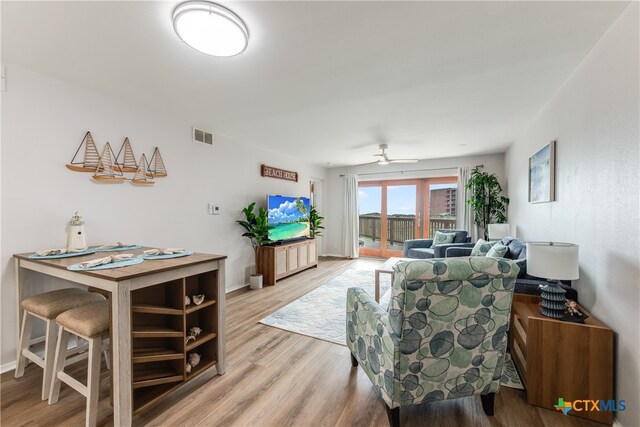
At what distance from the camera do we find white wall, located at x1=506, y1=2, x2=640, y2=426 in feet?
4.58

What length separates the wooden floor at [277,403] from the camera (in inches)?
61.3

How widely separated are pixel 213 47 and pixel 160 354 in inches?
77.1

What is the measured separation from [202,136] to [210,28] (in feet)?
7.46

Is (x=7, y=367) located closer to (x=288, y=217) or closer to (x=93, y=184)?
(x=93, y=184)

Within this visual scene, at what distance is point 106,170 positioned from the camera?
2555mm

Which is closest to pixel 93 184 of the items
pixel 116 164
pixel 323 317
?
pixel 116 164

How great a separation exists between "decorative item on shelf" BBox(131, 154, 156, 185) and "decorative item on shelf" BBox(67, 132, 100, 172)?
36cm

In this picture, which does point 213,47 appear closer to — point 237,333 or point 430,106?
point 430,106

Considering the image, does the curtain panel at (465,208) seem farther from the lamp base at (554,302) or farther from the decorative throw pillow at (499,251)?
the lamp base at (554,302)

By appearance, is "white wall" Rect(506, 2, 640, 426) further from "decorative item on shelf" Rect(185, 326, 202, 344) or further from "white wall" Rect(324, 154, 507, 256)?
"white wall" Rect(324, 154, 507, 256)

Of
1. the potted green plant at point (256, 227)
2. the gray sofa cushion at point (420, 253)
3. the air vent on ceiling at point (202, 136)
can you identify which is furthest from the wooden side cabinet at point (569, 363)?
the air vent on ceiling at point (202, 136)

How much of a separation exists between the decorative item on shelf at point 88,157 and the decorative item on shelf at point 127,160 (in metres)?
0.20

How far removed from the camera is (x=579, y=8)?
1.45 m

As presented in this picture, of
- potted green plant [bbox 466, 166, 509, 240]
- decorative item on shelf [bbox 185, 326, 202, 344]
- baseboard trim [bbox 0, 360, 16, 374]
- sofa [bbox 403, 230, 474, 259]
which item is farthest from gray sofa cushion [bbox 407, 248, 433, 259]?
baseboard trim [bbox 0, 360, 16, 374]
